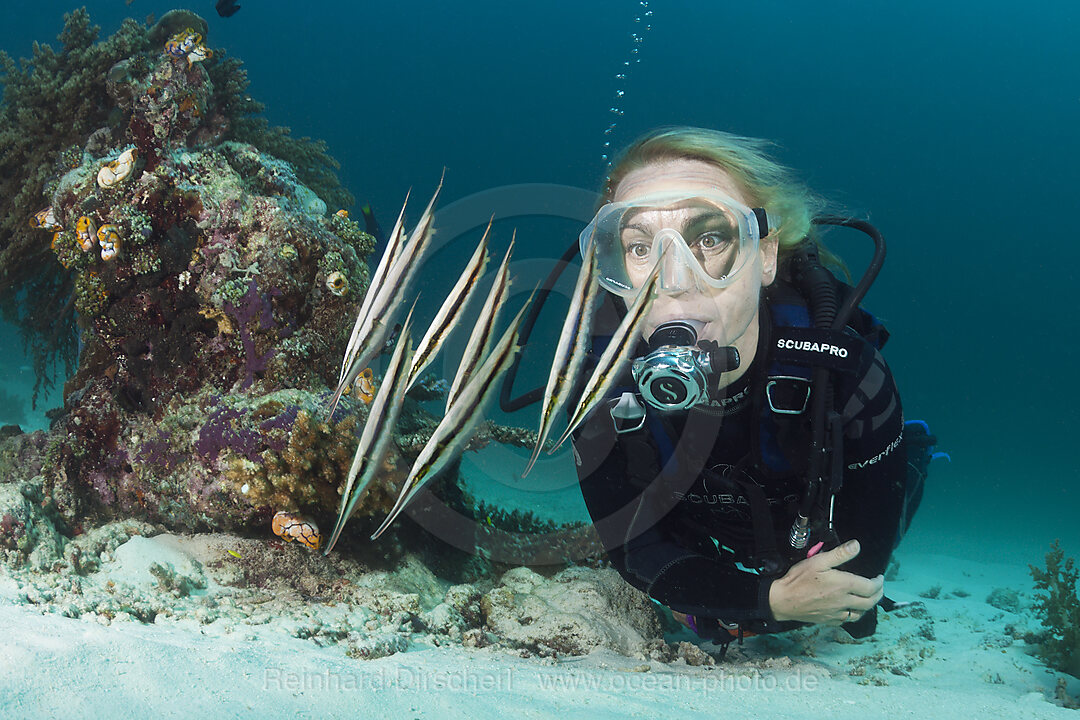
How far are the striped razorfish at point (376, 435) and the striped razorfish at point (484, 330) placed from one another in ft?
0.46

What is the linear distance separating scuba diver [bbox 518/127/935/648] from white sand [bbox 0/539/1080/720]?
358 mm

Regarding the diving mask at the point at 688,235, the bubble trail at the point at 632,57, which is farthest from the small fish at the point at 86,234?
the bubble trail at the point at 632,57

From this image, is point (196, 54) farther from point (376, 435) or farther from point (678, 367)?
point (376, 435)

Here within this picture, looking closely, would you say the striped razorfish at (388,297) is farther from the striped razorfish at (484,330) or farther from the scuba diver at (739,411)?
the scuba diver at (739,411)

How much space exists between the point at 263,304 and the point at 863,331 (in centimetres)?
414

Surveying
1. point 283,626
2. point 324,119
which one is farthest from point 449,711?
point 324,119

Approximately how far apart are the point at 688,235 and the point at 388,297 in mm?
1770

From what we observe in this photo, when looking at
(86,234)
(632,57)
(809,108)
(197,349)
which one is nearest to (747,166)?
(197,349)

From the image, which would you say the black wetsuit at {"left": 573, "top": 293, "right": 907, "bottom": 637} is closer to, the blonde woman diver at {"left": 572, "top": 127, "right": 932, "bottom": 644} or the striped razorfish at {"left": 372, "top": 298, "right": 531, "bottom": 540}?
the blonde woman diver at {"left": 572, "top": 127, "right": 932, "bottom": 644}

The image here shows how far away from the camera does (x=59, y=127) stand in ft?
19.8

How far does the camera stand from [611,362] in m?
1.57

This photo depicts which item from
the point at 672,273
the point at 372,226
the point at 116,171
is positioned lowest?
the point at 672,273

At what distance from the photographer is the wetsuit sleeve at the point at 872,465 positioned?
8.86ft

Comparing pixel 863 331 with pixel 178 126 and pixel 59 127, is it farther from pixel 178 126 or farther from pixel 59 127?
pixel 59 127
